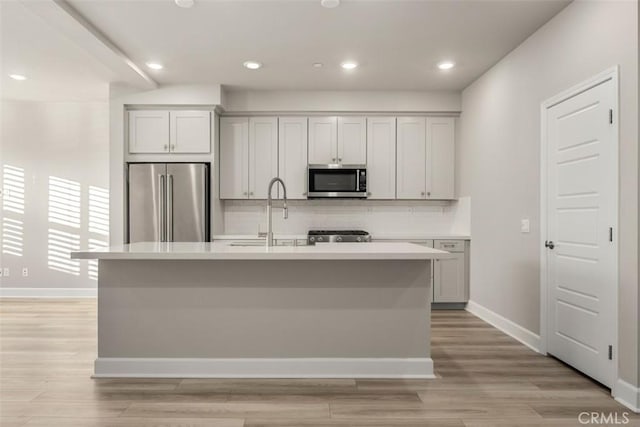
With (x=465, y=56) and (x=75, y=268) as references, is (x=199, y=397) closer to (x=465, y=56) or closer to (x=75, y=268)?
(x=465, y=56)

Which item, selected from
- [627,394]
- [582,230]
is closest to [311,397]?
[627,394]

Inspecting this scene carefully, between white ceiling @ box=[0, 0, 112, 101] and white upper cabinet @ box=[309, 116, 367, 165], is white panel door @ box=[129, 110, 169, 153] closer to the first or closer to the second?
white ceiling @ box=[0, 0, 112, 101]

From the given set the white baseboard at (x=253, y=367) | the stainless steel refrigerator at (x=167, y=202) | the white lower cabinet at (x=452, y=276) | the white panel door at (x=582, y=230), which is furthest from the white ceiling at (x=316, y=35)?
the white baseboard at (x=253, y=367)

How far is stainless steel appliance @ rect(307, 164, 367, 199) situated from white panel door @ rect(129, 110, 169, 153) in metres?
1.74

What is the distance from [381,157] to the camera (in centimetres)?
531

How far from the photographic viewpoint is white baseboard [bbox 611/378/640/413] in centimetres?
234

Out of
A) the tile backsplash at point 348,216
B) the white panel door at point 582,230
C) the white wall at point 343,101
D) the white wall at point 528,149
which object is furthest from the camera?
the tile backsplash at point 348,216

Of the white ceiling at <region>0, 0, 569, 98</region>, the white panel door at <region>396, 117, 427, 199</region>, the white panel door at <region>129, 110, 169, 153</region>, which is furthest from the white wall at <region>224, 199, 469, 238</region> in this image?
the white ceiling at <region>0, 0, 569, 98</region>

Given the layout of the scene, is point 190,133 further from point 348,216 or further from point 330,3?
point 330,3

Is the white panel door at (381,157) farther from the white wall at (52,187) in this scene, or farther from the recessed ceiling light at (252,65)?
the white wall at (52,187)

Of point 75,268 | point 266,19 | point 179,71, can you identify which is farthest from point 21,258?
point 266,19

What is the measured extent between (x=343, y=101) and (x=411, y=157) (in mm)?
1094

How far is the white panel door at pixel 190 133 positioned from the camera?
193 inches

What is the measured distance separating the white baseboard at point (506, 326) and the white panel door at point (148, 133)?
3935 mm
